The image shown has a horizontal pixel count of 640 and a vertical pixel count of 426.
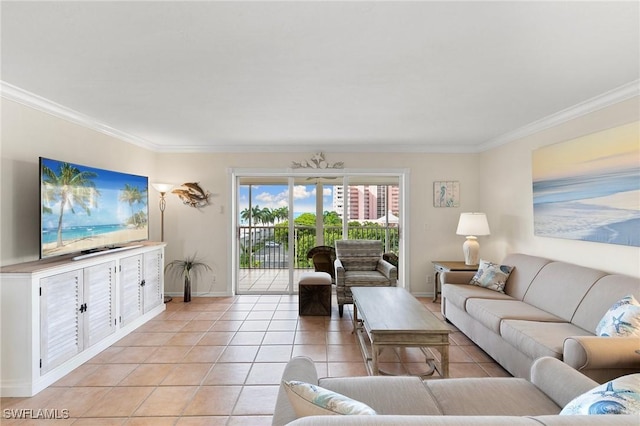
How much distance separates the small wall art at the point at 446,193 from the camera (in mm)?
5246

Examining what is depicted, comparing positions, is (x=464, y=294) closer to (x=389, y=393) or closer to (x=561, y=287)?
(x=561, y=287)

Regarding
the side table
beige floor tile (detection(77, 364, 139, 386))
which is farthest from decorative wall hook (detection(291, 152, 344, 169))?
beige floor tile (detection(77, 364, 139, 386))

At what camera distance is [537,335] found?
2387mm

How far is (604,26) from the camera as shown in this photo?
1.79 meters

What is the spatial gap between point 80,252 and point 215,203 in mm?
2119

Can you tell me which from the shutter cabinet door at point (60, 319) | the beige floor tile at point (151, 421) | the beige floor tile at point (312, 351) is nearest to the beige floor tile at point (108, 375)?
the shutter cabinet door at point (60, 319)

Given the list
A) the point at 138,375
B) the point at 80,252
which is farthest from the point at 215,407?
the point at 80,252

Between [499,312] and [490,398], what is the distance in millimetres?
1516

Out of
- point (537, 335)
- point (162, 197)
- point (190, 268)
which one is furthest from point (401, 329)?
point (162, 197)

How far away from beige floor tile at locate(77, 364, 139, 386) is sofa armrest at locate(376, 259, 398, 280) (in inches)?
118

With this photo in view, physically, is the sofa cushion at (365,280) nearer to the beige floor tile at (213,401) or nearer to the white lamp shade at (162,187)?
the beige floor tile at (213,401)

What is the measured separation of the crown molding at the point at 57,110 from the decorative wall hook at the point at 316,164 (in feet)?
7.76

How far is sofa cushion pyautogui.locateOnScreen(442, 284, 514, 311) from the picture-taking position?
340 cm

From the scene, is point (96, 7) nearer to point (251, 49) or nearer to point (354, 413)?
point (251, 49)
